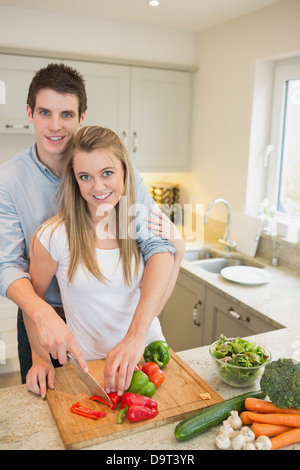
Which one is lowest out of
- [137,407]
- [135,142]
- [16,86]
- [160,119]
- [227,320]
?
[227,320]

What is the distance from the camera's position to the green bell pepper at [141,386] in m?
1.18

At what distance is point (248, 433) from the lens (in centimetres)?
104

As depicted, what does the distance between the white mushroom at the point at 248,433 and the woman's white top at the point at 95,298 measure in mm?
522

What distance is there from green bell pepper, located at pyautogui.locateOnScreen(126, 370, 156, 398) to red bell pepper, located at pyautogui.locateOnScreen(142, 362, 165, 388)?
5 centimetres

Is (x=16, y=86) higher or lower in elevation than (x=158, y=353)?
higher

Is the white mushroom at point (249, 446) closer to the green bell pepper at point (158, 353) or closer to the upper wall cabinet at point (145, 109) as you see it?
the green bell pepper at point (158, 353)

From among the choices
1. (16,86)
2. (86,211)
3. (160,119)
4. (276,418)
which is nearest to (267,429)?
(276,418)

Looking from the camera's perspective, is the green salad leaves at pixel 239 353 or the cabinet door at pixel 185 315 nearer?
the green salad leaves at pixel 239 353

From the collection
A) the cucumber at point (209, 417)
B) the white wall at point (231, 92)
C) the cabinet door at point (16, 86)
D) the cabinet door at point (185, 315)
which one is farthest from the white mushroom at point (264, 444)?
the cabinet door at point (16, 86)

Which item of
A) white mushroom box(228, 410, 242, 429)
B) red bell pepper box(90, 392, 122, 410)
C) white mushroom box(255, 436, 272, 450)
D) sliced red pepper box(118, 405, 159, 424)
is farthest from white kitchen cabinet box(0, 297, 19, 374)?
white mushroom box(255, 436, 272, 450)

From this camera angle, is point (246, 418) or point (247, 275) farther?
point (247, 275)

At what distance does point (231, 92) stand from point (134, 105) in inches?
27.5

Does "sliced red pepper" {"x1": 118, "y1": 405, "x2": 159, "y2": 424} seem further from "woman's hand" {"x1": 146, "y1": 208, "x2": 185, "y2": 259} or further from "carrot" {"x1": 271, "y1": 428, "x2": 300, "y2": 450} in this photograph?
"woman's hand" {"x1": 146, "y1": 208, "x2": 185, "y2": 259}

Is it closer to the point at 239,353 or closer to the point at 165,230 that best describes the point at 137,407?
the point at 239,353
